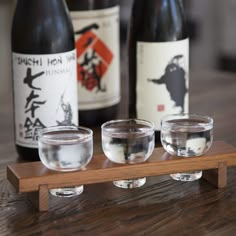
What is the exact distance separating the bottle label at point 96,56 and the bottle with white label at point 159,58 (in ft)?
0.23

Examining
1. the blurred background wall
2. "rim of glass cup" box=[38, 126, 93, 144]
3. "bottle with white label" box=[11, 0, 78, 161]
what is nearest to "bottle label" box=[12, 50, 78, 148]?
"bottle with white label" box=[11, 0, 78, 161]

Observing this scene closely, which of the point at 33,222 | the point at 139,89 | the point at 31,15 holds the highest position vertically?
the point at 31,15

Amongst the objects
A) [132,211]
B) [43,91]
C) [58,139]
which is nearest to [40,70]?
[43,91]

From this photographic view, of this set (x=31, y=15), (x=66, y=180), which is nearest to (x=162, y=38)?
(x=31, y=15)

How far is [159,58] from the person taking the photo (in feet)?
3.60

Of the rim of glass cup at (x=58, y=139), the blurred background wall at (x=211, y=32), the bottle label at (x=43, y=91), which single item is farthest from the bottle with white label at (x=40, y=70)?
the blurred background wall at (x=211, y=32)

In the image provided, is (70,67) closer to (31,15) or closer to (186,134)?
(31,15)

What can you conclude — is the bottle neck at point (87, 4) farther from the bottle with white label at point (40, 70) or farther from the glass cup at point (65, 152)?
the glass cup at point (65, 152)

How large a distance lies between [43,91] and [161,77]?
185mm

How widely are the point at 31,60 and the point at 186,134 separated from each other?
0.23m

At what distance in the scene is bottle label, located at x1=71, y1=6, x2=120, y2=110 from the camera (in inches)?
46.7

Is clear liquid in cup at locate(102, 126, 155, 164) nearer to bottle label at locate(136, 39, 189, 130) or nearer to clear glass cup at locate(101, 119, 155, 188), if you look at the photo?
clear glass cup at locate(101, 119, 155, 188)

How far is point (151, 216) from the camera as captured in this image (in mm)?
865

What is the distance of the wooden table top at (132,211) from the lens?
830 mm
